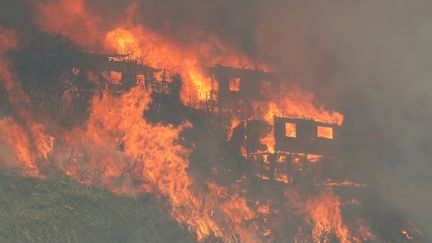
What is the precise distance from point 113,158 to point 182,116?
4.55 metres

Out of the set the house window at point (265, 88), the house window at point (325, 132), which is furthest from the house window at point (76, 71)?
the house window at point (325, 132)

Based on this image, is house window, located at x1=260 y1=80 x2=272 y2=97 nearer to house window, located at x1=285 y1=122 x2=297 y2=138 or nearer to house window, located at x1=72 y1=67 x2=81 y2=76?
house window, located at x1=285 y1=122 x2=297 y2=138

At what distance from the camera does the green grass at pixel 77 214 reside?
2911cm

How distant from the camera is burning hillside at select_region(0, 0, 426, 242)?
31.1 m

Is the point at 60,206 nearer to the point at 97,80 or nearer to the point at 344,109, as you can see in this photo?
the point at 97,80

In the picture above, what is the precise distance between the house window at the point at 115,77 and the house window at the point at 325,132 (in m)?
11.7

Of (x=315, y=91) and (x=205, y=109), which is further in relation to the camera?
(x=315, y=91)

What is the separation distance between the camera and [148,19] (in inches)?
1362

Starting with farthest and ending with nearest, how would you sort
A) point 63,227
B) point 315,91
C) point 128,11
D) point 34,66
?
1. point 315,91
2. point 128,11
3. point 34,66
4. point 63,227

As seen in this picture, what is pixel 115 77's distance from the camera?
3306cm

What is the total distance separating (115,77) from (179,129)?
4.23m

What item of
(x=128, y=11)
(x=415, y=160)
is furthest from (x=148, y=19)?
(x=415, y=160)

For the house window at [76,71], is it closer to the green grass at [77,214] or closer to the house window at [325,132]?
the green grass at [77,214]

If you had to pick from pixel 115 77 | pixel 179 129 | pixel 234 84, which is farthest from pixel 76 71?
pixel 234 84
